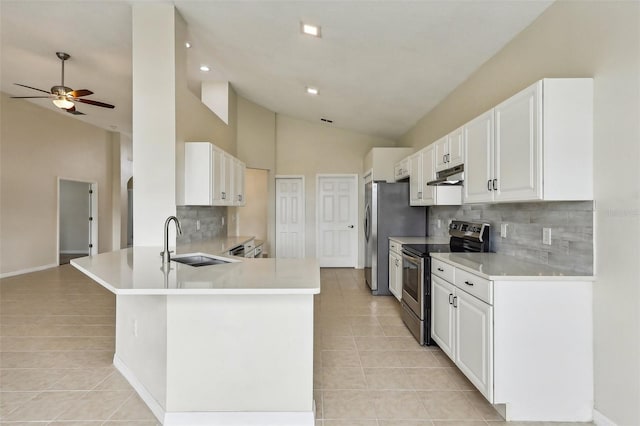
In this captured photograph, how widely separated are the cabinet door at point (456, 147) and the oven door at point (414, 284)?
961 millimetres

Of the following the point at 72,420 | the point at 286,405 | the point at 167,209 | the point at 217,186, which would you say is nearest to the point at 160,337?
the point at 72,420

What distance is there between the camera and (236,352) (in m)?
1.92

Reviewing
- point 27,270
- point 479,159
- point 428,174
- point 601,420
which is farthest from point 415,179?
point 27,270

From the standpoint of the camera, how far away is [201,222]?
430 centimetres

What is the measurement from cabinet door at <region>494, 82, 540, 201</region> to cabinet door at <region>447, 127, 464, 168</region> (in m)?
0.55

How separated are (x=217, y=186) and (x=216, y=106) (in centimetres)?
233

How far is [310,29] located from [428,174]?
6.63 feet

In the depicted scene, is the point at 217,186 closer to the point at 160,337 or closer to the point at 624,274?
the point at 160,337

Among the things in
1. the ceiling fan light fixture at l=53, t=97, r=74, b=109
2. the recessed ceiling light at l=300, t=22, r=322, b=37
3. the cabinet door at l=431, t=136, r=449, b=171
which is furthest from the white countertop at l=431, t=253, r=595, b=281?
the ceiling fan light fixture at l=53, t=97, r=74, b=109

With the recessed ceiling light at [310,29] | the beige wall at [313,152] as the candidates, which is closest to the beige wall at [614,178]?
the recessed ceiling light at [310,29]

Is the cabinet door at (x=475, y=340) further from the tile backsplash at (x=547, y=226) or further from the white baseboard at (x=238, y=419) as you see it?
the white baseboard at (x=238, y=419)

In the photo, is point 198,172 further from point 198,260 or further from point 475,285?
point 475,285

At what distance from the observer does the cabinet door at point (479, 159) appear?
2.47 m

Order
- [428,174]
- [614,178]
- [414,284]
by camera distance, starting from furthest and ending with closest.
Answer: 1. [428,174]
2. [414,284]
3. [614,178]
